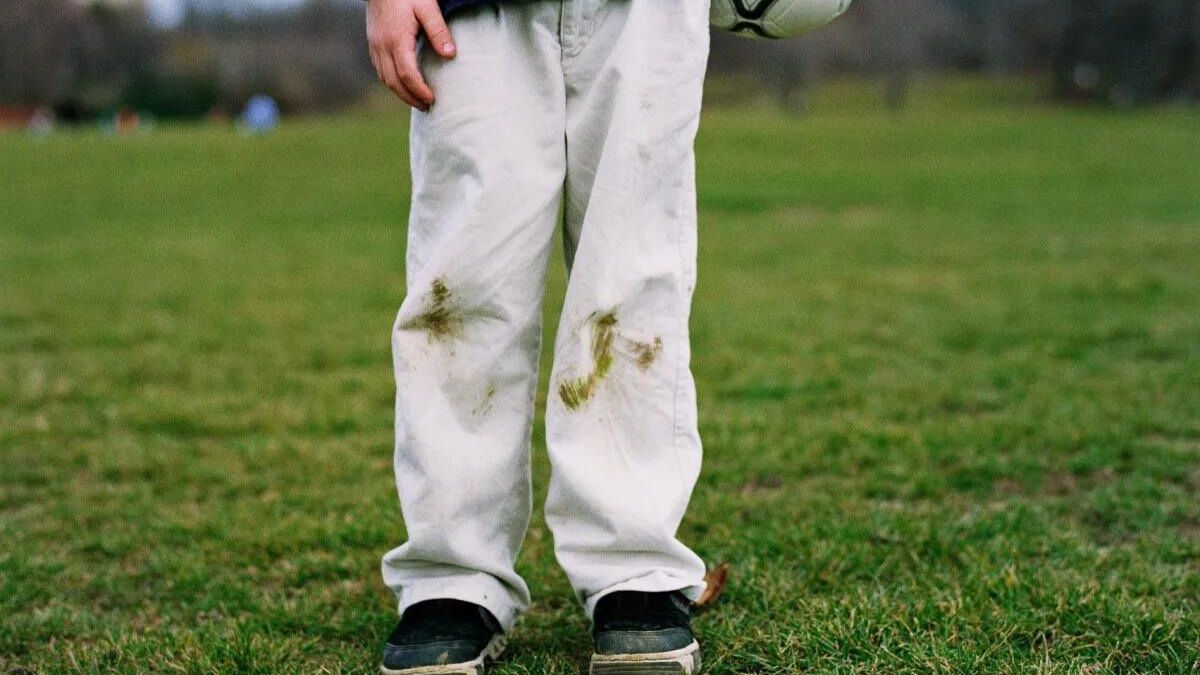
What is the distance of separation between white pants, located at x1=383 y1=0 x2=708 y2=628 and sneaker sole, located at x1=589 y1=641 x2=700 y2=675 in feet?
0.31

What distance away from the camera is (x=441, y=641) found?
6.20 ft

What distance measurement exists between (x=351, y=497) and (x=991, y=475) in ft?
5.63

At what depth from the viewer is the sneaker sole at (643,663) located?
1835 millimetres

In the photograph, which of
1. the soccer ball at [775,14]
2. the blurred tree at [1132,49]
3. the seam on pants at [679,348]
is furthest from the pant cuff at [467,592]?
the blurred tree at [1132,49]

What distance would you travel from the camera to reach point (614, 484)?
1853 millimetres

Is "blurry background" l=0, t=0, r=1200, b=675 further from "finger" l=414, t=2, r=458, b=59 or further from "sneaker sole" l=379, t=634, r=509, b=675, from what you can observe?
"finger" l=414, t=2, r=458, b=59

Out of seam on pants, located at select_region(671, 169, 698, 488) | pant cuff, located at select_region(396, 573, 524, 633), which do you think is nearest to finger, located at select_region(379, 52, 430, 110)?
seam on pants, located at select_region(671, 169, 698, 488)

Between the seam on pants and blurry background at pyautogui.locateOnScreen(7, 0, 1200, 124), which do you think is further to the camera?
blurry background at pyautogui.locateOnScreen(7, 0, 1200, 124)

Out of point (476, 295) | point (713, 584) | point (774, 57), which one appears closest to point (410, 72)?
point (476, 295)

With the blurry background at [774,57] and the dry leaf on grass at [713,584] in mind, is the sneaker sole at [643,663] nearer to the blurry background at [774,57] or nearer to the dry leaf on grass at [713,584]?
the dry leaf on grass at [713,584]

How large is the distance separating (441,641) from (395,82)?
36.1 inches

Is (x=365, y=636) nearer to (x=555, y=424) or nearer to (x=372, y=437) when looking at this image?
(x=555, y=424)

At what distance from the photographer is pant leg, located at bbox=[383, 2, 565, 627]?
1.85 meters

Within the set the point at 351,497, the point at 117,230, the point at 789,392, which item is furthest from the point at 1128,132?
the point at 351,497
